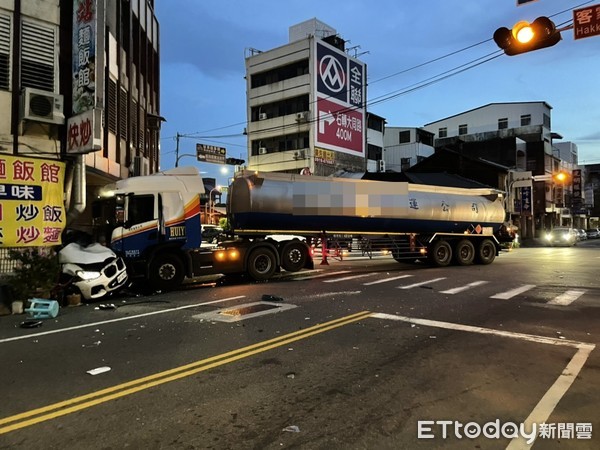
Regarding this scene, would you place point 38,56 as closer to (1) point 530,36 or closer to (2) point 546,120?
(1) point 530,36

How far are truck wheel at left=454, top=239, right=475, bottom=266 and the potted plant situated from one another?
15782mm

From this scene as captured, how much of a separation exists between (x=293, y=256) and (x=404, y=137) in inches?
1923

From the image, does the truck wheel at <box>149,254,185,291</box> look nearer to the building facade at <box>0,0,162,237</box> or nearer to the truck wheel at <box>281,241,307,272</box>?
the building facade at <box>0,0,162,237</box>

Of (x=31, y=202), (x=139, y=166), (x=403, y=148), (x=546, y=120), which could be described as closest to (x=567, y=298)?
(x=31, y=202)

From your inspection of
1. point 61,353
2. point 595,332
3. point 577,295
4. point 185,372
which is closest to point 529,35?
point 595,332

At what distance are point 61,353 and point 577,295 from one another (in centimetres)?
1128

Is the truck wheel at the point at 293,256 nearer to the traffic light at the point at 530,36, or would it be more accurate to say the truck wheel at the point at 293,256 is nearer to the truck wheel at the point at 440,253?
the truck wheel at the point at 440,253

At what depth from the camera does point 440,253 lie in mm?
19312

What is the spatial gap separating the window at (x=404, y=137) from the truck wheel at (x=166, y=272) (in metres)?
51.7

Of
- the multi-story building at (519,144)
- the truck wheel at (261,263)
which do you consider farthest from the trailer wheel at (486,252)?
the multi-story building at (519,144)

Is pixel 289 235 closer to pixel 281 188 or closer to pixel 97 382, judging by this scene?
pixel 281 188

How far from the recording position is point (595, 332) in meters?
7.36

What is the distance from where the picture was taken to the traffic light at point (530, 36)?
7.69 m

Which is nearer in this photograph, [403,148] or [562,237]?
[562,237]
